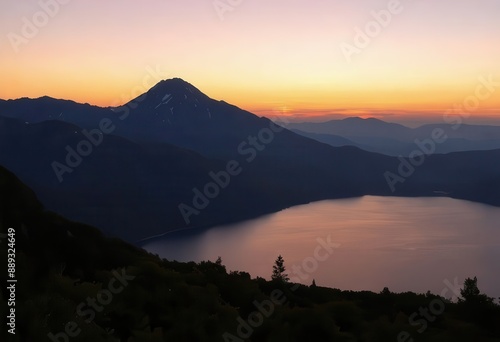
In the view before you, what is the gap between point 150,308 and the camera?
64.2ft

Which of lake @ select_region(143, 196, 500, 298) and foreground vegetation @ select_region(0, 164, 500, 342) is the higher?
foreground vegetation @ select_region(0, 164, 500, 342)

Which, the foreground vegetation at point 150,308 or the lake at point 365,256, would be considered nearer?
the foreground vegetation at point 150,308

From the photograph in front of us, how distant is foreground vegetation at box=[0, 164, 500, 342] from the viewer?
42.0 feet

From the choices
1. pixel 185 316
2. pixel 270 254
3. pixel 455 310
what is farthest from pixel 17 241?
pixel 270 254

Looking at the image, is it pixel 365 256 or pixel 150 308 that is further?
pixel 365 256

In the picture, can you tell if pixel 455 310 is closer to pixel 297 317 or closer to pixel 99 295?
pixel 297 317

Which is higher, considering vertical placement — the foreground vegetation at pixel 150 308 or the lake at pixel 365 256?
the foreground vegetation at pixel 150 308

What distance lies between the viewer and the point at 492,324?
90.7 feet

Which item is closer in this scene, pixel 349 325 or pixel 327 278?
pixel 349 325

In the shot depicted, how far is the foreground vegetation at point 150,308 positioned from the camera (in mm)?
12812

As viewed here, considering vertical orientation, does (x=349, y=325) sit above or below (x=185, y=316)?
below

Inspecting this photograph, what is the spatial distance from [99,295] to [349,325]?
13146 millimetres

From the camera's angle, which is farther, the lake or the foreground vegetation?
the lake

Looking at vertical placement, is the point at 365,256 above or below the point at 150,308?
below
